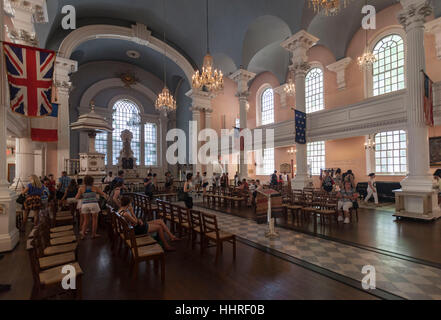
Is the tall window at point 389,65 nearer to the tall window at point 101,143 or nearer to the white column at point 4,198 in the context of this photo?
the white column at point 4,198

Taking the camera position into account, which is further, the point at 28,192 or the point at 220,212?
the point at 220,212

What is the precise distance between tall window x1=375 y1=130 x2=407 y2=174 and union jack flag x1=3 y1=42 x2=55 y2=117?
13514 millimetres

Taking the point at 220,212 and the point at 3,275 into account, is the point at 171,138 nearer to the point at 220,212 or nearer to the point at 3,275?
the point at 220,212

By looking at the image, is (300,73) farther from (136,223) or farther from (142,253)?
(142,253)

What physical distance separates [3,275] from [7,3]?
732cm

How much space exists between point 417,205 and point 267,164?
39.1 ft

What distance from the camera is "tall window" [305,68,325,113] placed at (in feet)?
46.5

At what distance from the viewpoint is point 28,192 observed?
5.38 meters

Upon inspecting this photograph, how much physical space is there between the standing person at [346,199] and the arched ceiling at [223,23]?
737cm

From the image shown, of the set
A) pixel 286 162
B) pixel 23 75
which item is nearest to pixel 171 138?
pixel 286 162

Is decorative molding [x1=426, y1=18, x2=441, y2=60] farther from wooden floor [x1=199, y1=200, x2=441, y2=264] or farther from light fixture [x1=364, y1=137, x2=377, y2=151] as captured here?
wooden floor [x1=199, y1=200, x2=441, y2=264]

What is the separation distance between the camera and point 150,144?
1984 centimetres

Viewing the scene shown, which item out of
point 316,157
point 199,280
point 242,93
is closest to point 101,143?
point 242,93

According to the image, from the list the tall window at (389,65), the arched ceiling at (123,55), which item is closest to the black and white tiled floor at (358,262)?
the tall window at (389,65)
